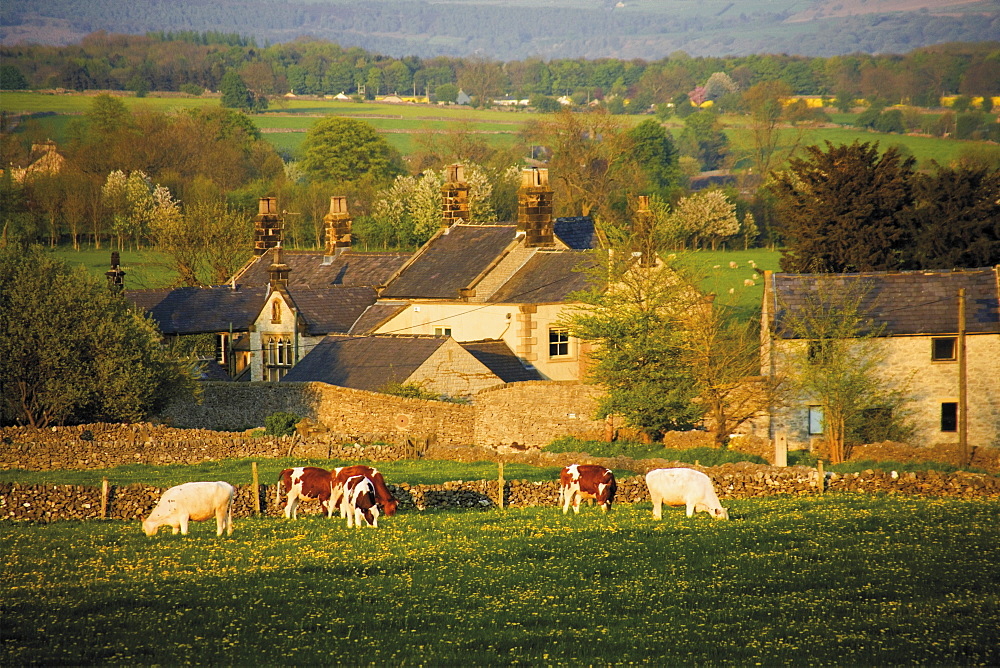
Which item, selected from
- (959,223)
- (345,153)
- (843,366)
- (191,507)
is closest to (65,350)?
(191,507)

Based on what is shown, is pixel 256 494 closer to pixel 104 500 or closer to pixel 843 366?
pixel 104 500

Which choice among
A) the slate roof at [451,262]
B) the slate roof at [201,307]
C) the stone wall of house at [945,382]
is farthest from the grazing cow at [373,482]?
the slate roof at [201,307]

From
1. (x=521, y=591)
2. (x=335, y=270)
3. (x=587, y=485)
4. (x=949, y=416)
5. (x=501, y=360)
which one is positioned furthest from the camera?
(x=335, y=270)

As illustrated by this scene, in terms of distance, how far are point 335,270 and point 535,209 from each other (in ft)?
47.4

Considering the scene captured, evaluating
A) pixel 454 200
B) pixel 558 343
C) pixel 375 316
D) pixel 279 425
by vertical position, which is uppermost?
pixel 454 200

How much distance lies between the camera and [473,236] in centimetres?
6391

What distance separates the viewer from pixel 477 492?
32531mm

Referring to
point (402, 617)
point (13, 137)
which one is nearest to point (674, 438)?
point (402, 617)

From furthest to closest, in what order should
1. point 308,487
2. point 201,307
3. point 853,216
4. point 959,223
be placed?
point 959,223, point 853,216, point 201,307, point 308,487

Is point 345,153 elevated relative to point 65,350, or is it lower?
elevated

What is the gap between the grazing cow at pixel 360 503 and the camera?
27375 millimetres

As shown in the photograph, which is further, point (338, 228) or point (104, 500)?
point (338, 228)

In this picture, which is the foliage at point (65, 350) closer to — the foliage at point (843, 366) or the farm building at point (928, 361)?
the foliage at point (843, 366)

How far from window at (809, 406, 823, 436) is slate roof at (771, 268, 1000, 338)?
314 cm
